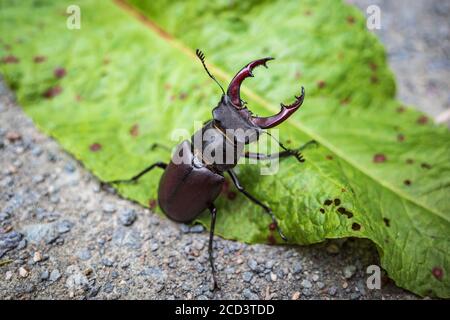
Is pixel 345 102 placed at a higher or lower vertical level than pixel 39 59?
lower

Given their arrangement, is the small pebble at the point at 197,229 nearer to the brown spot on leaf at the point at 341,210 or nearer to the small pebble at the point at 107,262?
the small pebble at the point at 107,262

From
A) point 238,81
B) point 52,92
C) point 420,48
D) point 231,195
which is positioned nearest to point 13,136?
point 52,92

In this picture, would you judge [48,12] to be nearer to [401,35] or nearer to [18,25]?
[18,25]

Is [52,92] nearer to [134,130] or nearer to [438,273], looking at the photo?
[134,130]

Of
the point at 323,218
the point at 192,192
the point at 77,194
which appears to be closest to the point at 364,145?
the point at 323,218

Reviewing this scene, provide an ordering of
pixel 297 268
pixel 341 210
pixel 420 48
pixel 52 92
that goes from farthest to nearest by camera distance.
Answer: pixel 420 48 < pixel 52 92 < pixel 297 268 < pixel 341 210

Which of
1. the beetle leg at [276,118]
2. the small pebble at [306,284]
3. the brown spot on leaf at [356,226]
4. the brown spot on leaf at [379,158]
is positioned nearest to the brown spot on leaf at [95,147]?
the beetle leg at [276,118]
